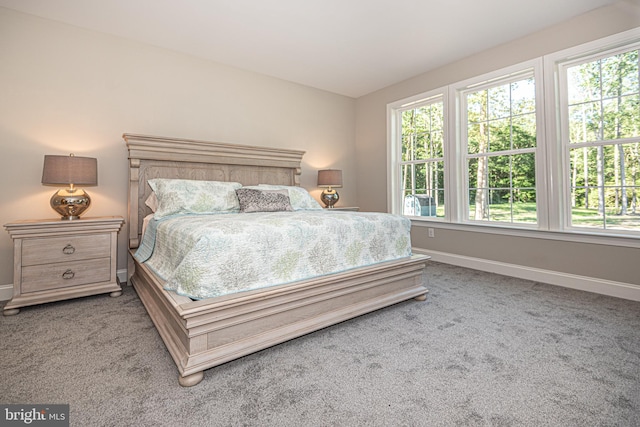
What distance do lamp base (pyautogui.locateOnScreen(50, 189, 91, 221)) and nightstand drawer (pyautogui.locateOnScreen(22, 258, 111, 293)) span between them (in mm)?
411

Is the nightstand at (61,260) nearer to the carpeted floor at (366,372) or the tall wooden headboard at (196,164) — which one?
the carpeted floor at (366,372)

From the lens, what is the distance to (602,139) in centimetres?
273

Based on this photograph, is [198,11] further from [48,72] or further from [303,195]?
[303,195]

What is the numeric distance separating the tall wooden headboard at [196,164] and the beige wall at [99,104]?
0.74ft

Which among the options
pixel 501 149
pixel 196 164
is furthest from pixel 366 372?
pixel 501 149

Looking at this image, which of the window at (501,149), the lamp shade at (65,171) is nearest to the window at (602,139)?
the window at (501,149)

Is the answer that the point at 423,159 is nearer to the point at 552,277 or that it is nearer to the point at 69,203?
the point at 552,277

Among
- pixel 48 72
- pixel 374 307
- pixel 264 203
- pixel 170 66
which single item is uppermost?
pixel 170 66

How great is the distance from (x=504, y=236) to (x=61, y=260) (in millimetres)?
4281

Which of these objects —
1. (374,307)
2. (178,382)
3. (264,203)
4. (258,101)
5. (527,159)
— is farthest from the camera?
(258,101)

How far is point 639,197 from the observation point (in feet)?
8.42

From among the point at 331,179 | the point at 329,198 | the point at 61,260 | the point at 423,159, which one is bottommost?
the point at 61,260

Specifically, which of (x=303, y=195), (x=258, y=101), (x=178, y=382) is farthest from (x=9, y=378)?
(x=258, y=101)

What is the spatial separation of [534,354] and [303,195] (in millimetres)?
2451
